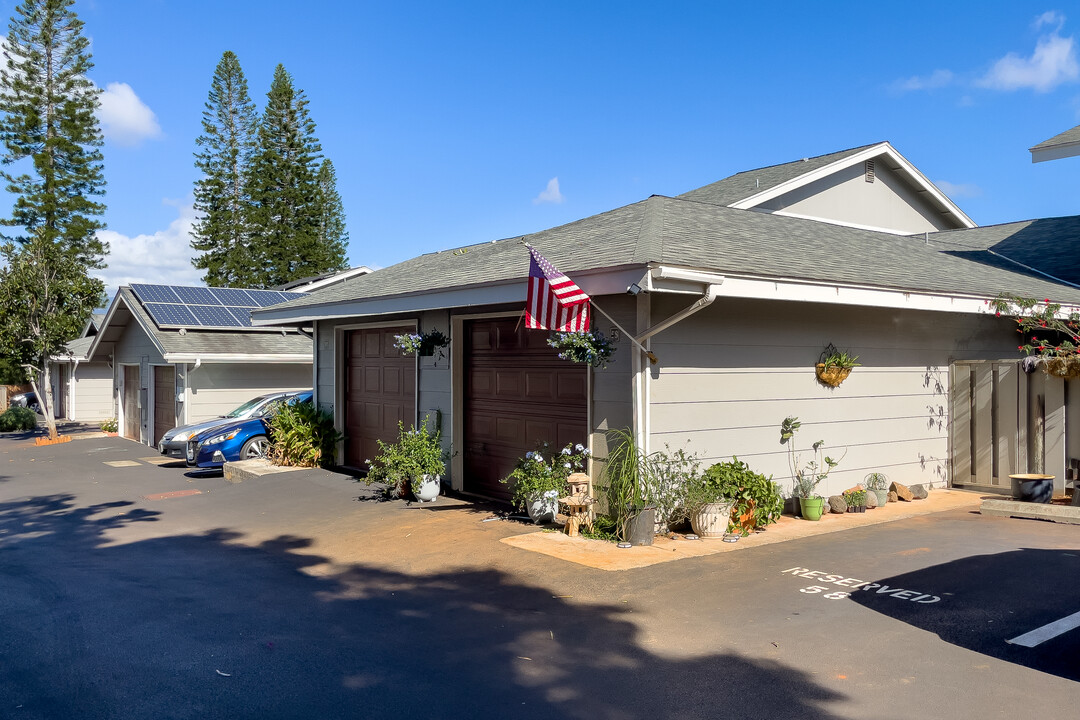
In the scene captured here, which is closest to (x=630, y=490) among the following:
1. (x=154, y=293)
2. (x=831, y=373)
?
(x=831, y=373)

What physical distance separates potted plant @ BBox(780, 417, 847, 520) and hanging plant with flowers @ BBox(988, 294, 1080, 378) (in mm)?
3208

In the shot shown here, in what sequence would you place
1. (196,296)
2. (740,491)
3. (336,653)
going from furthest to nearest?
(196,296)
(740,491)
(336,653)

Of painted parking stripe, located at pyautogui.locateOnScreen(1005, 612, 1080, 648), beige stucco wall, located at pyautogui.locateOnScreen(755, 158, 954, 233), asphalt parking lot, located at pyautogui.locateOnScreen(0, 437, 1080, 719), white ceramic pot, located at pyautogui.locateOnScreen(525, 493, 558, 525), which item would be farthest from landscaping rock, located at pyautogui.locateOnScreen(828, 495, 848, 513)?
beige stucco wall, located at pyautogui.locateOnScreen(755, 158, 954, 233)

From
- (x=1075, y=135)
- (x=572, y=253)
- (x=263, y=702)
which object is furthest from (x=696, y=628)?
(x=1075, y=135)

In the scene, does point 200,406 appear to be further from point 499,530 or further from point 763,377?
point 763,377

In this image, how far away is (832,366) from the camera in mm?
9867

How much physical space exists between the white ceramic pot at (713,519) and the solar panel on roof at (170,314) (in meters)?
15.8

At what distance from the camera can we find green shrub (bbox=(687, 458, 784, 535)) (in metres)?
8.30

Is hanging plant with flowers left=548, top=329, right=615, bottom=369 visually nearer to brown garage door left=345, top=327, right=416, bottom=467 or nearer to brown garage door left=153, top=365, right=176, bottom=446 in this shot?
brown garage door left=345, top=327, right=416, bottom=467

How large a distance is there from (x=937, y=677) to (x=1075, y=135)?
11.9 meters

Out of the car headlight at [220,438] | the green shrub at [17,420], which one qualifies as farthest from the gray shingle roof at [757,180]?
the green shrub at [17,420]

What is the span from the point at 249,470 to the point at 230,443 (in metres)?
1.58

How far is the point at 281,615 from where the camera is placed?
597cm

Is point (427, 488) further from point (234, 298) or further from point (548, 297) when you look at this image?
point (234, 298)
